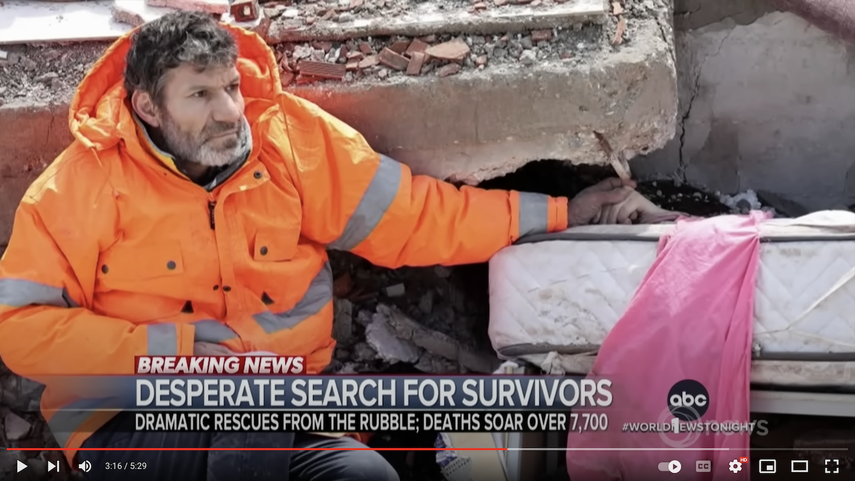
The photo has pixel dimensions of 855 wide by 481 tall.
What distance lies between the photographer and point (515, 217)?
3.10 m

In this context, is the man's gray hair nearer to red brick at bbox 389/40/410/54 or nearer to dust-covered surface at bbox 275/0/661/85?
dust-covered surface at bbox 275/0/661/85

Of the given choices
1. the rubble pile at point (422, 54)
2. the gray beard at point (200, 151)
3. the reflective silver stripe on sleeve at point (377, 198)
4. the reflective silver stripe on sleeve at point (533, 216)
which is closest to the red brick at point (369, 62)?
the rubble pile at point (422, 54)

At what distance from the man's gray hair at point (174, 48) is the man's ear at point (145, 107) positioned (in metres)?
0.02

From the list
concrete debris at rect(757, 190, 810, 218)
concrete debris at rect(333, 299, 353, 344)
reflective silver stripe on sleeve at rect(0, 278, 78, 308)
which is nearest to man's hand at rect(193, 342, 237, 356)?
reflective silver stripe on sleeve at rect(0, 278, 78, 308)

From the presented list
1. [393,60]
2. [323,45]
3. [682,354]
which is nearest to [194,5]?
[323,45]

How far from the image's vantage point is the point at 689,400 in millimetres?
2742

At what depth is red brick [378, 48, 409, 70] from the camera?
3166 millimetres

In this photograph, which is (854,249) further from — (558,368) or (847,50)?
(847,50)

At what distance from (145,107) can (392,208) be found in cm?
79

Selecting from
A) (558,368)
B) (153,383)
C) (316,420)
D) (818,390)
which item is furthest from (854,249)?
(153,383)

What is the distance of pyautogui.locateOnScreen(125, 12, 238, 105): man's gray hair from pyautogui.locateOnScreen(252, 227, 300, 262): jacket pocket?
493mm

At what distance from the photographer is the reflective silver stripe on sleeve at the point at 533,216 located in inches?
122

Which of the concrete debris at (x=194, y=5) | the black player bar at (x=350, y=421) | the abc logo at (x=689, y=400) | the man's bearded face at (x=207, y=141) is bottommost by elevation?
the black player bar at (x=350, y=421)

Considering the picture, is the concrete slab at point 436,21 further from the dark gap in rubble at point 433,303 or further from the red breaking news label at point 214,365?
the red breaking news label at point 214,365
